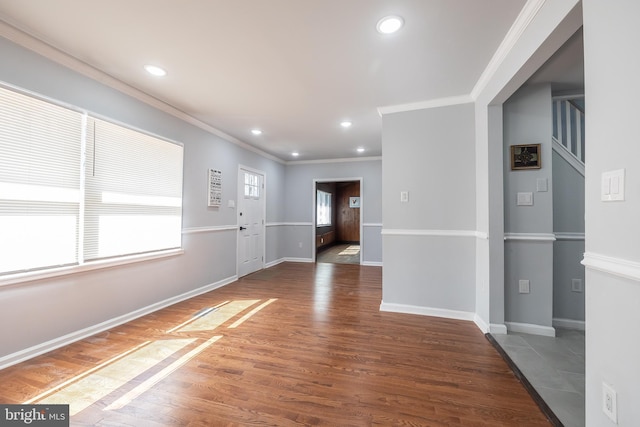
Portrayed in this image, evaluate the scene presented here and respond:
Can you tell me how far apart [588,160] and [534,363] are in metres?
1.64

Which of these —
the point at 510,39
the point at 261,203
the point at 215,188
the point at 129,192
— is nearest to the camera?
the point at 510,39

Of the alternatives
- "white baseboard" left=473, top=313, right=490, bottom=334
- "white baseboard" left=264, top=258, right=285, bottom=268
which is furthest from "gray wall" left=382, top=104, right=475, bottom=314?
"white baseboard" left=264, top=258, right=285, bottom=268

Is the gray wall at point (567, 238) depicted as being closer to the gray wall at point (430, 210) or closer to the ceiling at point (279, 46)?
the gray wall at point (430, 210)

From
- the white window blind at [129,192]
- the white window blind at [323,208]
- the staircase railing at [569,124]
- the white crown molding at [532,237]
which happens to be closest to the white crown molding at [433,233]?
the white crown molding at [532,237]

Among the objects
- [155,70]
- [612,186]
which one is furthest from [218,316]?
[612,186]

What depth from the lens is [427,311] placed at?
9.64 ft

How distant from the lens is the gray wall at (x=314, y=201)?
5836mm

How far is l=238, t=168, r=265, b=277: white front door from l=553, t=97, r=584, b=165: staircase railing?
4404 mm

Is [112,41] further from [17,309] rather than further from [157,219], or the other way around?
[17,309]

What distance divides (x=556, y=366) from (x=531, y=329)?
0.58 m

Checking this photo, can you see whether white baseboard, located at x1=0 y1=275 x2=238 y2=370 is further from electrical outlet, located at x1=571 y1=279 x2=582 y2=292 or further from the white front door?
electrical outlet, located at x1=571 y1=279 x2=582 y2=292

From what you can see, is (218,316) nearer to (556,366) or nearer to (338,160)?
(556,366)

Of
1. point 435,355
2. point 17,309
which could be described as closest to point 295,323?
point 435,355

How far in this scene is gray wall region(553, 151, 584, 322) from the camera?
8.20 feet
